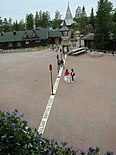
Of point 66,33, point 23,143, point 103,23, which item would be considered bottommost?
point 23,143

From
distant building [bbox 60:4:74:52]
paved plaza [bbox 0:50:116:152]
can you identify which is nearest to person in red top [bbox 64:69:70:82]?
paved plaza [bbox 0:50:116:152]

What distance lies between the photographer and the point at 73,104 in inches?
495

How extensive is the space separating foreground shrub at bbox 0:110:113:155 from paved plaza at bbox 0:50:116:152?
13.2ft

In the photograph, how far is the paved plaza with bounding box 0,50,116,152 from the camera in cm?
888

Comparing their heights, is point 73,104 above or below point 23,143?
below

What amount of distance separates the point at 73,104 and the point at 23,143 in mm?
8440

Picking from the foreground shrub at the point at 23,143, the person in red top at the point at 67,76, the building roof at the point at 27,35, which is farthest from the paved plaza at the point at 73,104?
the building roof at the point at 27,35

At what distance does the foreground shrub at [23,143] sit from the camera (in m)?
4.12

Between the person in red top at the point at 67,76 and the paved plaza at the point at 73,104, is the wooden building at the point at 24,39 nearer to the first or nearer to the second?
the paved plaza at the point at 73,104

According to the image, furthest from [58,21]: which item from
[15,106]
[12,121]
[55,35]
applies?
[12,121]

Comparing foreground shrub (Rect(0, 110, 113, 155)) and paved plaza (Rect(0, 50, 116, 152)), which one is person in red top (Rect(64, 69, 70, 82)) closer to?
paved plaza (Rect(0, 50, 116, 152))

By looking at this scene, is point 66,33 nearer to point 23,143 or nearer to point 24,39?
point 24,39

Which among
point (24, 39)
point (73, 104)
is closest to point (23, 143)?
point (73, 104)

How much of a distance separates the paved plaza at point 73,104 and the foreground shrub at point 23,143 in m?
4.01
